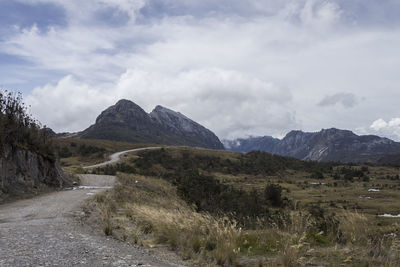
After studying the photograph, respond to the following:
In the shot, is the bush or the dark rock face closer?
the dark rock face

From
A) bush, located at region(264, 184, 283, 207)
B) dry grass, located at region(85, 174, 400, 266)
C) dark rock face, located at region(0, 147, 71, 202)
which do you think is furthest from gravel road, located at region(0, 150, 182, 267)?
bush, located at region(264, 184, 283, 207)

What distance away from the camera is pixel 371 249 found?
7398 millimetres

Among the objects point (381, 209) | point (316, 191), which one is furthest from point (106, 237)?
point (316, 191)

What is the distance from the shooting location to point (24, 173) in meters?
17.4

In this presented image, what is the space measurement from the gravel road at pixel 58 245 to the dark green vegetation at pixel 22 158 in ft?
16.3

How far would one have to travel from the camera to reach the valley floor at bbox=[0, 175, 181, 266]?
20.4 feet

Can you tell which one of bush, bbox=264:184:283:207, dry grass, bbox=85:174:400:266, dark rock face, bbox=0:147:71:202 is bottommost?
bush, bbox=264:184:283:207

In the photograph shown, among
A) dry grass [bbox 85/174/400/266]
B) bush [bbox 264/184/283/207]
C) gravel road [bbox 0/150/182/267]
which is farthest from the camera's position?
bush [bbox 264/184/283/207]

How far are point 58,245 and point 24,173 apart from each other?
478 inches

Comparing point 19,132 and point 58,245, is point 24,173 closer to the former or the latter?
point 19,132

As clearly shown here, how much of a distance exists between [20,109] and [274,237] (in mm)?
19695

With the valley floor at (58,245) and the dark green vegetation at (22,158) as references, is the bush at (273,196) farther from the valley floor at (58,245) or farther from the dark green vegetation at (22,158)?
the valley floor at (58,245)

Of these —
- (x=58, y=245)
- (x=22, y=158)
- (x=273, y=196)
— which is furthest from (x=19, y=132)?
(x=273, y=196)

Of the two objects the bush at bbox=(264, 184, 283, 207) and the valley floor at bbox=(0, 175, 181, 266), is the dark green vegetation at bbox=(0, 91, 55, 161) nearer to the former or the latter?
the valley floor at bbox=(0, 175, 181, 266)
